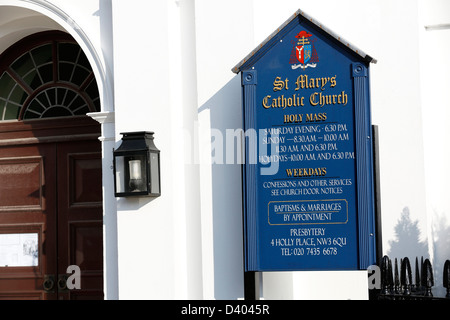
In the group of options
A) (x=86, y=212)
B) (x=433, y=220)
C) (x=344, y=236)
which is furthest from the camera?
(x=86, y=212)

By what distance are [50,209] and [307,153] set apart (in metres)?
3.38

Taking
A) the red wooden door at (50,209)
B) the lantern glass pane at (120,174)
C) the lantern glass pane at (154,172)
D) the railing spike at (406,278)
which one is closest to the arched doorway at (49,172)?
the red wooden door at (50,209)

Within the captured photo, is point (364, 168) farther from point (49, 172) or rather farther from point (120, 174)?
point (49, 172)

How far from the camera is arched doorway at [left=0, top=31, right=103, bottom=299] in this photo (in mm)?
8820

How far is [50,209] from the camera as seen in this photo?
8.98 metres

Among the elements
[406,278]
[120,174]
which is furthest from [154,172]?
[406,278]

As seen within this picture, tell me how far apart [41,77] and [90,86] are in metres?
0.62

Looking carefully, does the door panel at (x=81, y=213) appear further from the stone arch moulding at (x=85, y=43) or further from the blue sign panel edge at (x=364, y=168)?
the blue sign panel edge at (x=364, y=168)

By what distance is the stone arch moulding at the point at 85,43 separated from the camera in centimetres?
800

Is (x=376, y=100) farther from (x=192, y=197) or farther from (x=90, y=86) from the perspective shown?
(x=90, y=86)

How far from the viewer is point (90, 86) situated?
8930 millimetres

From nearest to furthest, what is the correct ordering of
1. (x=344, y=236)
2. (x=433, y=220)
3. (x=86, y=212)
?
(x=344, y=236)
(x=433, y=220)
(x=86, y=212)

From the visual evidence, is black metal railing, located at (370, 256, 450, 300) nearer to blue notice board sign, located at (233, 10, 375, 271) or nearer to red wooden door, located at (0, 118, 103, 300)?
blue notice board sign, located at (233, 10, 375, 271)

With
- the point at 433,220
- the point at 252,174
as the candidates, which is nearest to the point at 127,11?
the point at 252,174
